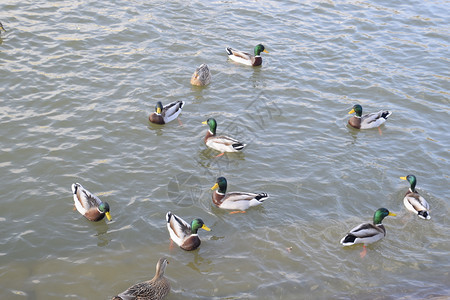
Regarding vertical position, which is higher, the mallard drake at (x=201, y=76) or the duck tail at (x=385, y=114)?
the mallard drake at (x=201, y=76)

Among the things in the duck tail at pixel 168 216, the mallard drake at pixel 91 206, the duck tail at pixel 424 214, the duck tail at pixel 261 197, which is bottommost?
the duck tail at pixel 424 214

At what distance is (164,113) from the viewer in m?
15.4

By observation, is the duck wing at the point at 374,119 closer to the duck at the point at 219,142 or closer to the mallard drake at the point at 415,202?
the mallard drake at the point at 415,202

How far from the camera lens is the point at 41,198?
41.0ft

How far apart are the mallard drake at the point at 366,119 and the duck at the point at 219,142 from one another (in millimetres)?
3650

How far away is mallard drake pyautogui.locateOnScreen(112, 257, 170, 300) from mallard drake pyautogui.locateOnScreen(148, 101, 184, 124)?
18.7 feet

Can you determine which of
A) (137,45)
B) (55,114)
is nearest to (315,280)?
(55,114)

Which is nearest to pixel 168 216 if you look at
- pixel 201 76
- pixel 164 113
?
pixel 164 113

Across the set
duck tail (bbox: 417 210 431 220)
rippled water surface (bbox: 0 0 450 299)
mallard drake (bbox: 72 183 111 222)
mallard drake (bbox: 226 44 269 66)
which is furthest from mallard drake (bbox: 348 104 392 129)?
mallard drake (bbox: 72 183 111 222)

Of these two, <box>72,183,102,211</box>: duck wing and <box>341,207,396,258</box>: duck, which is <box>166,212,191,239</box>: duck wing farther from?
<box>341,207,396,258</box>: duck

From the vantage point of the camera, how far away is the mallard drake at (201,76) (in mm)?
17234

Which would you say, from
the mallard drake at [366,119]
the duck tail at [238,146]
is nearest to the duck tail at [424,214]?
the mallard drake at [366,119]

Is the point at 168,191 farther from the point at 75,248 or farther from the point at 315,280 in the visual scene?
the point at 315,280

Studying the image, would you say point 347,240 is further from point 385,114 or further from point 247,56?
point 247,56
